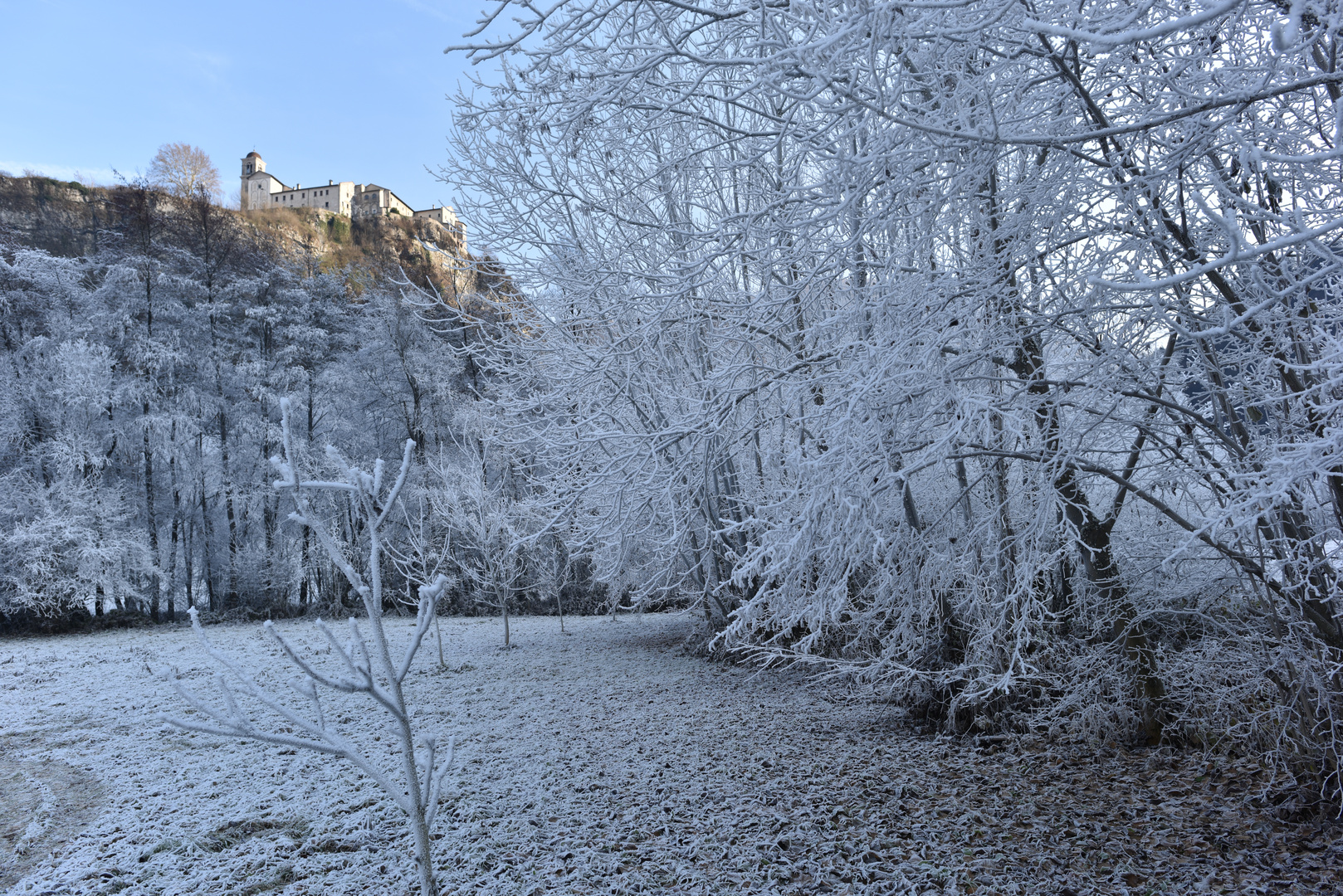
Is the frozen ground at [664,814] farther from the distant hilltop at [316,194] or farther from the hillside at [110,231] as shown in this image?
the distant hilltop at [316,194]

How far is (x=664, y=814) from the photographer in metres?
3.55

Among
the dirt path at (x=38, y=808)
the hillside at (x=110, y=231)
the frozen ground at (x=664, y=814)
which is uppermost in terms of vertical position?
the hillside at (x=110, y=231)

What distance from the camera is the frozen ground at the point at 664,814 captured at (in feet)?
9.47

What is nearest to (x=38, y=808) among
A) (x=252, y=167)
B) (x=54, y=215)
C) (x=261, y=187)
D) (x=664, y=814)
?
(x=664, y=814)

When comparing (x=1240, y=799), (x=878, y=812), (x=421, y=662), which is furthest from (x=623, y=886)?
(x=421, y=662)

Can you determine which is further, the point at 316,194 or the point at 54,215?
the point at 316,194

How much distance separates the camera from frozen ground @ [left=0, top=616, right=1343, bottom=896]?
289 centimetres

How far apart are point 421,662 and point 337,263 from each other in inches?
737

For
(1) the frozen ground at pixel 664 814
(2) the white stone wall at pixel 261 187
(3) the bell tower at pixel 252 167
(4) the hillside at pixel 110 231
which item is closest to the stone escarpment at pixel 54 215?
(4) the hillside at pixel 110 231

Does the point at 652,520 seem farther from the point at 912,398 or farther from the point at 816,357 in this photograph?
the point at 912,398

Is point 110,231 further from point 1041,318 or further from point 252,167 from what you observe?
point 252,167

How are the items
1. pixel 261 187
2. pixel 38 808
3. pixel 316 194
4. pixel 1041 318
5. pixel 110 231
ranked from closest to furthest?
pixel 1041 318 → pixel 38 808 → pixel 110 231 → pixel 261 187 → pixel 316 194

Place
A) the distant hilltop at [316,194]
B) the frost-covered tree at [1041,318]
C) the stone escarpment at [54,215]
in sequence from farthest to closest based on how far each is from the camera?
1. the distant hilltop at [316,194]
2. the stone escarpment at [54,215]
3. the frost-covered tree at [1041,318]

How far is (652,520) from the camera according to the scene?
4043 mm
